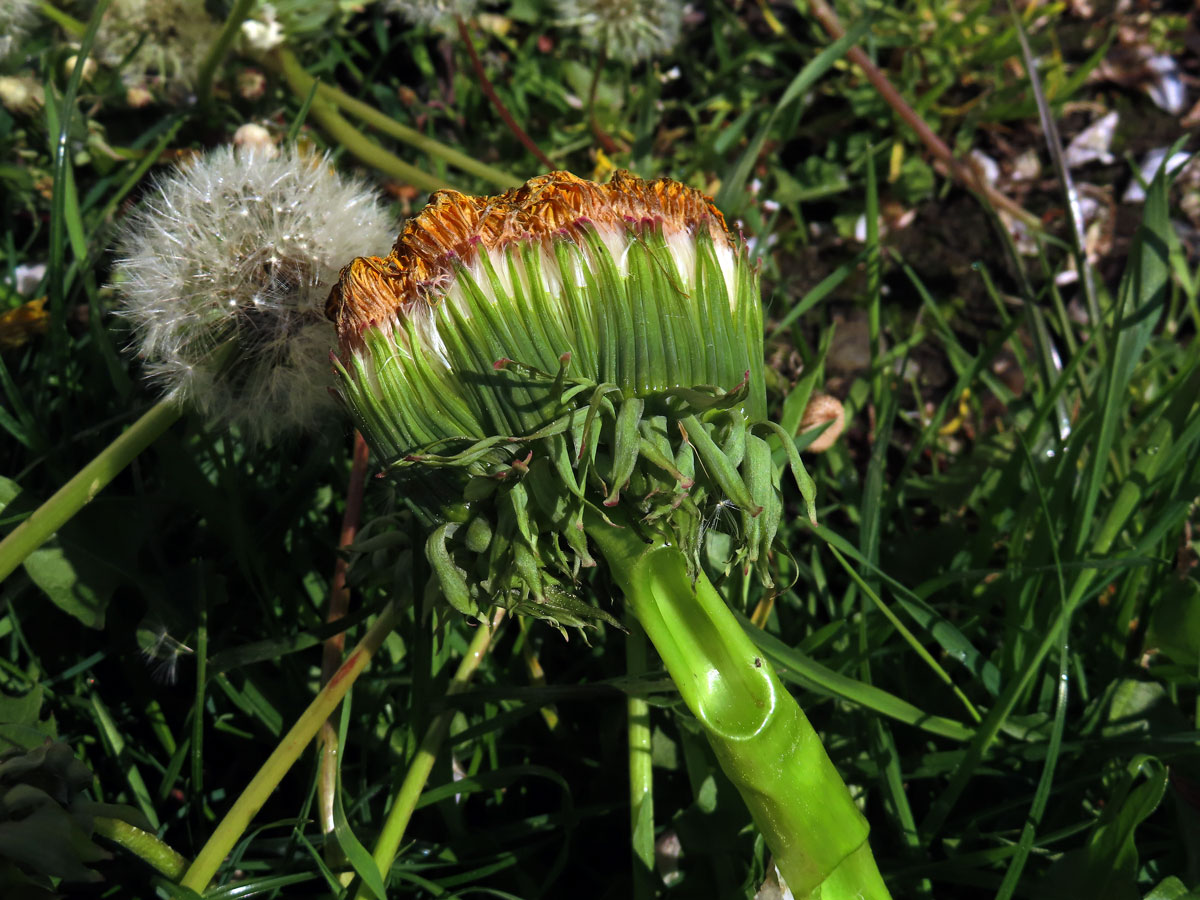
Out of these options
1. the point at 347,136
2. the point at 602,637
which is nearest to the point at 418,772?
the point at 602,637

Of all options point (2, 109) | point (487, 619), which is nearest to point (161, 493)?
point (487, 619)

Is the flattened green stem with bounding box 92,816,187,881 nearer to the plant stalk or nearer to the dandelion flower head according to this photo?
the plant stalk

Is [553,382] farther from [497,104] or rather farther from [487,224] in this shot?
[497,104]

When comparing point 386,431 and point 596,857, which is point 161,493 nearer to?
point 386,431

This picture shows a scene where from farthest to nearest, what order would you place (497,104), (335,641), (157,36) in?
(497,104)
(157,36)
(335,641)

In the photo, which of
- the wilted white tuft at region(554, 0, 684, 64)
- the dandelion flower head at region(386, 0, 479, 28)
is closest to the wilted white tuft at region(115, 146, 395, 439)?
the dandelion flower head at region(386, 0, 479, 28)
